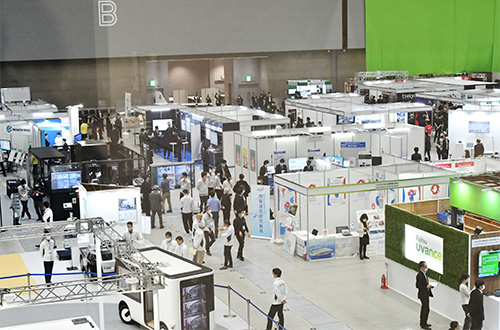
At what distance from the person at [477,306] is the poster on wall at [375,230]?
4.98m

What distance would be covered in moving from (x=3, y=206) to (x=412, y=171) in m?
12.0

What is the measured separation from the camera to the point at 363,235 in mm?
16188

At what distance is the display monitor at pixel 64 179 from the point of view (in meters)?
19.8

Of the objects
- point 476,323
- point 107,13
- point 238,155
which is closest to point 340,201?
point 476,323

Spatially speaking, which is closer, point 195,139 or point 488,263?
point 488,263

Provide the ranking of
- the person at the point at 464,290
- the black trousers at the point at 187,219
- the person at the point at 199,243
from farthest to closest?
the black trousers at the point at 187,219, the person at the point at 199,243, the person at the point at 464,290

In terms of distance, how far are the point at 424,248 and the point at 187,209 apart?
6.78 m

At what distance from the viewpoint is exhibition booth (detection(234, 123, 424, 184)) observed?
73.4 feet

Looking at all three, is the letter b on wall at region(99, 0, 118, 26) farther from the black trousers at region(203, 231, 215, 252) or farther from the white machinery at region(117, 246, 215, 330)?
the white machinery at region(117, 246, 215, 330)

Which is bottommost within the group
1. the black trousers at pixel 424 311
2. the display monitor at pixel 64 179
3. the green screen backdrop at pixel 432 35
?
the black trousers at pixel 424 311

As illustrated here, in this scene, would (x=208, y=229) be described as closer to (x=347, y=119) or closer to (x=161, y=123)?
(x=347, y=119)

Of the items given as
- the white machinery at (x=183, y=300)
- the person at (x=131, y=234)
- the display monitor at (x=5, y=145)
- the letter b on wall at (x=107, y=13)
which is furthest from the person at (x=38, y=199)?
the letter b on wall at (x=107, y=13)

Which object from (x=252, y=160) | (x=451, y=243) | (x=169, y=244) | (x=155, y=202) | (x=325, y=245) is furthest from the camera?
(x=252, y=160)

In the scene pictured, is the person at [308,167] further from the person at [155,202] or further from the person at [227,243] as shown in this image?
the person at [227,243]
